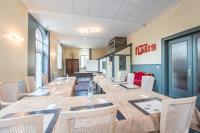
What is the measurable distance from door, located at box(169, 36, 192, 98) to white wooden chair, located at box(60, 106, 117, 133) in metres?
3.29

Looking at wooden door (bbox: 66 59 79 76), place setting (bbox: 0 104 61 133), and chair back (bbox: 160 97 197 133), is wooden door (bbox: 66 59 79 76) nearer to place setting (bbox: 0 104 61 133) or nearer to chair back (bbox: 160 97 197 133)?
place setting (bbox: 0 104 61 133)

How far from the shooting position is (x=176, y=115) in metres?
1.13

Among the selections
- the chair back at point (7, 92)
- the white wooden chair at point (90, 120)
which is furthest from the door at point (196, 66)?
the chair back at point (7, 92)

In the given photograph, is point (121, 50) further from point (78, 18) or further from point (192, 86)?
point (192, 86)

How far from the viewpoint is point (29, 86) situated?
3.14 meters

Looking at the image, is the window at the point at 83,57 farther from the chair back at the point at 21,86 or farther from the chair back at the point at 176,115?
the chair back at the point at 176,115

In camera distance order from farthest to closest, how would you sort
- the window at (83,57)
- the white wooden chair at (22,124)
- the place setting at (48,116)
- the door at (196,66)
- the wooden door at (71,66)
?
the window at (83,57) → the wooden door at (71,66) → the door at (196,66) → the place setting at (48,116) → the white wooden chair at (22,124)

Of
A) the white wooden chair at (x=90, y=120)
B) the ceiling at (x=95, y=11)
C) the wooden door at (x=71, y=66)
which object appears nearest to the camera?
the white wooden chair at (x=90, y=120)

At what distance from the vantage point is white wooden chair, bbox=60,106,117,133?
0.78 meters

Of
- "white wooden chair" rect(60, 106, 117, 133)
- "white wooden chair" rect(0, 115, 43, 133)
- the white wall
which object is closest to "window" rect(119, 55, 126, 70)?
the white wall

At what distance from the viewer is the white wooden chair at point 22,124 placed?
658 mm

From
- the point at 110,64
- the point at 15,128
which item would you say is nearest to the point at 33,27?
the point at 110,64

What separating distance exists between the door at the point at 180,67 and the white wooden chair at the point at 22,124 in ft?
12.1

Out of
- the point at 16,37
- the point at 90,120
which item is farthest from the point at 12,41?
the point at 90,120
